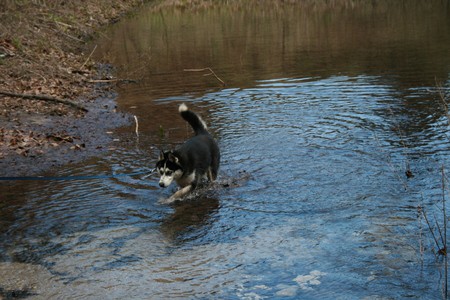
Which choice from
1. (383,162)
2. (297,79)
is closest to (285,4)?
(297,79)

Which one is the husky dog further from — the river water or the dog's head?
Result: the river water

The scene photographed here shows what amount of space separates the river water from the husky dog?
0.27 meters

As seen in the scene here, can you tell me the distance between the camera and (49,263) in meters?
6.79

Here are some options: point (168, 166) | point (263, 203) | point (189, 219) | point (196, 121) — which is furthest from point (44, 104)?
point (263, 203)

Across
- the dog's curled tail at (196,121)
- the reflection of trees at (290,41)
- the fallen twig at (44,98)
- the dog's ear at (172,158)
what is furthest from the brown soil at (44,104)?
the dog's ear at (172,158)

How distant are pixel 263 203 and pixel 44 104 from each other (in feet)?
26.9

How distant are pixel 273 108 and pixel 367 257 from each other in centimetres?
863

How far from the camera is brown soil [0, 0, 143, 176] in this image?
11.4m

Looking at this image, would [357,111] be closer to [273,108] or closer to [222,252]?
[273,108]

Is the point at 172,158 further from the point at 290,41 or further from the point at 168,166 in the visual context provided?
the point at 290,41

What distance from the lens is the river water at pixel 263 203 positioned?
20.5ft

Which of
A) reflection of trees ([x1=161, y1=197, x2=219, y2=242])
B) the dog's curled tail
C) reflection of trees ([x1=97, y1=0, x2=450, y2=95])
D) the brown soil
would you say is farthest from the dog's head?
reflection of trees ([x1=97, y1=0, x2=450, y2=95])

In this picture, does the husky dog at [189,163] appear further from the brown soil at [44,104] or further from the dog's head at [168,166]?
the brown soil at [44,104]

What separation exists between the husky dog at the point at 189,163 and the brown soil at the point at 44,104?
3.06 meters
